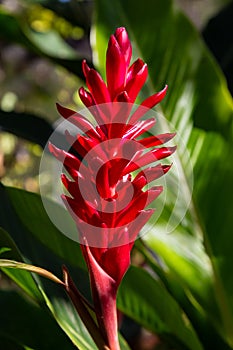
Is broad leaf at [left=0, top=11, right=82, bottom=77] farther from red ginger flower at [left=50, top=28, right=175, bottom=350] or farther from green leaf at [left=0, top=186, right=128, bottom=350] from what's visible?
red ginger flower at [left=50, top=28, right=175, bottom=350]

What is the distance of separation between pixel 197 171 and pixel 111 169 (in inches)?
22.3

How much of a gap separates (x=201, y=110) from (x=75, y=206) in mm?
629

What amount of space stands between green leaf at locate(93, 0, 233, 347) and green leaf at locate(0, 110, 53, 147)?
20 centimetres

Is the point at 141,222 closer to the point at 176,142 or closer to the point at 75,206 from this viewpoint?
the point at 75,206

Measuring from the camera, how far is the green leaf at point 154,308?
38.8 inches

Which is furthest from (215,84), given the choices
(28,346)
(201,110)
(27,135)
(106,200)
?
(106,200)

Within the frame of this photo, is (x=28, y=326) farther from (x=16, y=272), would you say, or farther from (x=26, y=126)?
(x=26, y=126)

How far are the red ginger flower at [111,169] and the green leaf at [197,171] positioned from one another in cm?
38

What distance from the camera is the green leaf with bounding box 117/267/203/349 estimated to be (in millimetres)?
984

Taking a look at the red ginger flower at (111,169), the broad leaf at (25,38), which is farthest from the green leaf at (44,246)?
the broad leaf at (25,38)

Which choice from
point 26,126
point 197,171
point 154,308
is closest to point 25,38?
point 26,126

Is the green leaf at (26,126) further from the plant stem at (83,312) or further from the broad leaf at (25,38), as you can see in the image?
the plant stem at (83,312)

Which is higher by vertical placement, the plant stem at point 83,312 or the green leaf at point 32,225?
the plant stem at point 83,312

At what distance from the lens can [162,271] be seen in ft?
3.65
